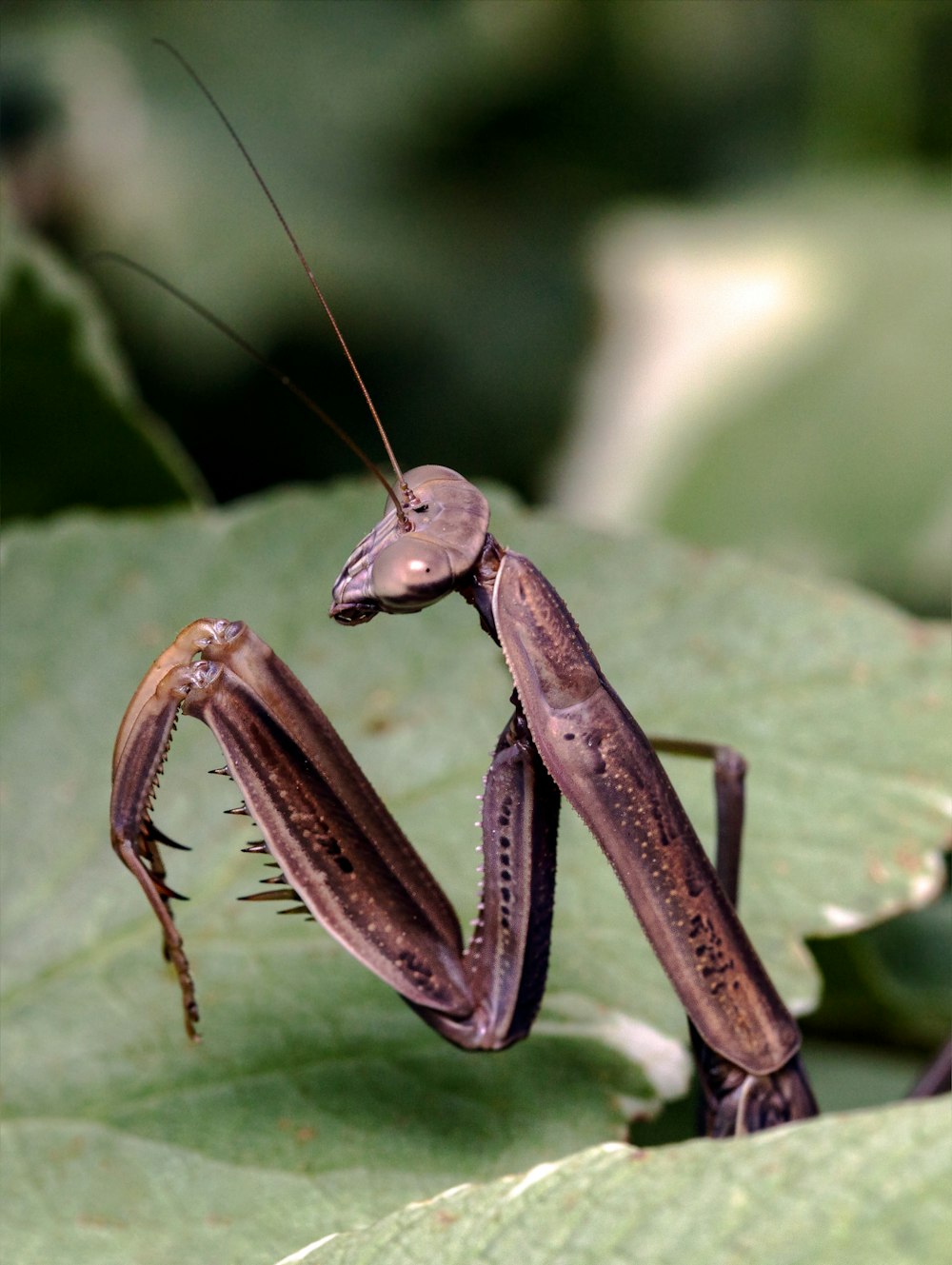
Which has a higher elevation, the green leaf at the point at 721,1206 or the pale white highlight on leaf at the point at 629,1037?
the green leaf at the point at 721,1206

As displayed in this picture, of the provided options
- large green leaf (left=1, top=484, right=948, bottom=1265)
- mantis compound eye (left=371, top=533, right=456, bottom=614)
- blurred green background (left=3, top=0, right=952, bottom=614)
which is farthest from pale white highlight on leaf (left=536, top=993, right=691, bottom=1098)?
blurred green background (left=3, top=0, right=952, bottom=614)

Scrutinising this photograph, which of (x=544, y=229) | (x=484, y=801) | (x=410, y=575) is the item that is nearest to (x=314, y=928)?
(x=484, y=801)

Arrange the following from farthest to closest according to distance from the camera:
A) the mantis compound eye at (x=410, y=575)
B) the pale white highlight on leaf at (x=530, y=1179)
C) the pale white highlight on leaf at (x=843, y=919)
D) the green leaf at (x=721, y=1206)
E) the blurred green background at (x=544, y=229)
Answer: the blurred green background at (x=544, y=229), the pale white highlight on leaf at (x=843, y=919), the mantis compound eye at (x=410, y=575), the pale white highlight on leaf at (x=530, y=1179), the green leaf at (x=721, y=1206)

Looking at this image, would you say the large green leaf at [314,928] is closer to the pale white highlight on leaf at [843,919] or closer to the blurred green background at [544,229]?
the pale white highlight on leaf at [843,919]

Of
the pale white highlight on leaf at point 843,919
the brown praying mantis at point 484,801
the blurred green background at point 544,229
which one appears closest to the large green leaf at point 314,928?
the pale white highlight on leaf at point 843,919

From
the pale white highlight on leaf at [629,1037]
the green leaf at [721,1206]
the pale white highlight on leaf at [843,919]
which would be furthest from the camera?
the pale white highlight on leaf at [843,919]

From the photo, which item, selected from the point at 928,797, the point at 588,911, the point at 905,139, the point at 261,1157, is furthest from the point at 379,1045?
the point at 905,139

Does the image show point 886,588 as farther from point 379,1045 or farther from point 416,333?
point 379,1045

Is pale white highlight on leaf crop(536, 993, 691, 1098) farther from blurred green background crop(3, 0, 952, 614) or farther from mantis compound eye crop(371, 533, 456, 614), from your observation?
blurred green background crop(3, 0, 952, 614)

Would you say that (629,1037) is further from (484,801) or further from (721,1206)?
(721,1206)

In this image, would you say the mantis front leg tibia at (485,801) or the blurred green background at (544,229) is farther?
the blurred green background at (544,229)
